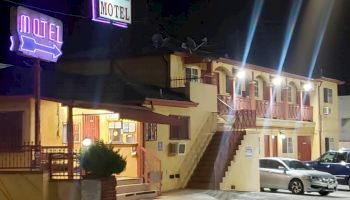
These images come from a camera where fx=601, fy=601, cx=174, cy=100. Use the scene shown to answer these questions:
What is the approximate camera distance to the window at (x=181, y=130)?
24047 millimetres

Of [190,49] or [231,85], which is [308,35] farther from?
[190,49]

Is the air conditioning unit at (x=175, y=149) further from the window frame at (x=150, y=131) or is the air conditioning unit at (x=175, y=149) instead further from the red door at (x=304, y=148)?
the red door at (x=304, y=148)

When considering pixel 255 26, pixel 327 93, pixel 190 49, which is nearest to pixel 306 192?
pixel 190 49

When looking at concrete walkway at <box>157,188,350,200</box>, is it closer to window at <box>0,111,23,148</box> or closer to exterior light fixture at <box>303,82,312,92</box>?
window at <box>0,111,23,148</box>

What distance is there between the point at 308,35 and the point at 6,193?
39.8 metres

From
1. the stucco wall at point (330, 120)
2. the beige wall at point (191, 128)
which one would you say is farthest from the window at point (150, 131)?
the stucco wall at point (330, 120)

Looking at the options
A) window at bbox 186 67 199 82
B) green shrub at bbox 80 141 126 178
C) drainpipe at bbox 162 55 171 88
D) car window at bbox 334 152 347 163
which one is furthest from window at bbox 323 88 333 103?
green shrub at bbox 80 141 126 178

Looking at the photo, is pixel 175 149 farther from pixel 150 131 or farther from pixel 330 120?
pixel 330 120

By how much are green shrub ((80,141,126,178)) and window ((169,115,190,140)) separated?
747 centimetres

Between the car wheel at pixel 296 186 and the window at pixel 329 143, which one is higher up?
the window at pixel 329 143

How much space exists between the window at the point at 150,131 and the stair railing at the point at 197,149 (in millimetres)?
2096

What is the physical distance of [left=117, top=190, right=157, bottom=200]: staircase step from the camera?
1874cm

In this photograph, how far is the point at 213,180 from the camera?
23797 millimetres

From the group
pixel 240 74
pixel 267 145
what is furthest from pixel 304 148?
pixel 240 74
